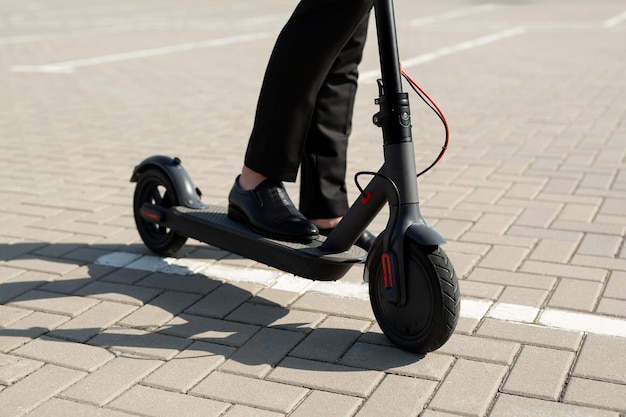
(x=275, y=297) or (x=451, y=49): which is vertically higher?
(x=275, y=297)

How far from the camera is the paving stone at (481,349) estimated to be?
2.75 metres

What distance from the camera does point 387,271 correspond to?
2754 mm

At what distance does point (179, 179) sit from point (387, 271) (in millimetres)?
1230

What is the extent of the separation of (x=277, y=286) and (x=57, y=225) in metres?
1.39

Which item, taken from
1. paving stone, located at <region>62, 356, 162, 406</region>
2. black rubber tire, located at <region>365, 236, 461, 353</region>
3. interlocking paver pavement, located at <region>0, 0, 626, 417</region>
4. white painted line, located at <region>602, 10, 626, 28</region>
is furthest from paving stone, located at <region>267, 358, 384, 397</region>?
white painted line, located at <region>602, 10, 626, 28</region>

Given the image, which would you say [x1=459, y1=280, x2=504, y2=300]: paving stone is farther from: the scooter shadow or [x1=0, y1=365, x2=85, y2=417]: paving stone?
[x1=0, y1=365, x2=85, y2=417]: paving stone

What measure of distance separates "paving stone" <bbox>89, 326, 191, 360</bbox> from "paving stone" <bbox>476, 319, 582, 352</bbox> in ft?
3.13

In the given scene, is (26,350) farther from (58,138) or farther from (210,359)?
(58,138)

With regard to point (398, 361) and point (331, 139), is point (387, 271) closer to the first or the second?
point (398, 361)

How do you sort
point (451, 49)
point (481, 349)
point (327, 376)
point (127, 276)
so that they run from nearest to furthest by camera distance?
point (327, 376) < point (481, 349) < point (127, 276) < point (451, 49)

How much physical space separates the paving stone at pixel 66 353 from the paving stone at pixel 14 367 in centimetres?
3

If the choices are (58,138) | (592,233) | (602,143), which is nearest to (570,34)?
(602,143)

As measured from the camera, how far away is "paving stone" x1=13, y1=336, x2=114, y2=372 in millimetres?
2764

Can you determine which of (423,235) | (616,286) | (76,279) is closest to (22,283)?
(76,279)
